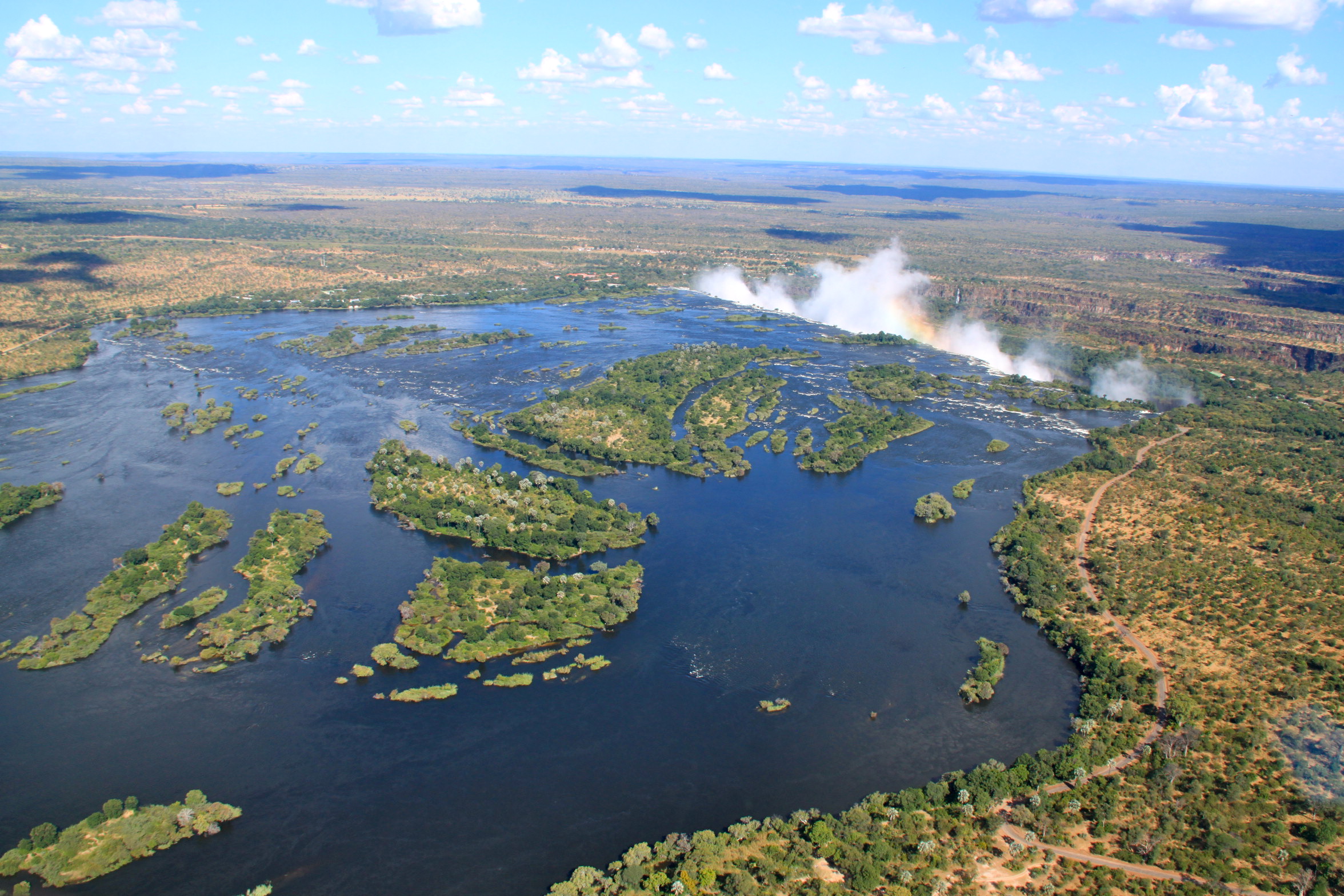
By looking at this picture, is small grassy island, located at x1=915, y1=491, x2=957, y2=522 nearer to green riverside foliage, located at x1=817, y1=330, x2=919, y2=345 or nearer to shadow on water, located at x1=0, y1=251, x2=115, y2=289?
green riverside foliage, located at x1=817, y1=330, x2=919, y2=345

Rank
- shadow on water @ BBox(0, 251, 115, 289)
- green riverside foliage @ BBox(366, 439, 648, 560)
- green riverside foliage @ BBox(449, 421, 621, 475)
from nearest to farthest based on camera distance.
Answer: green riverside foliage @ BBox(366, 439, 648, 560) → green riverside foliage @ BBox(449, 421, 621, 475) → shadow on water @ BBox(0, 251, 115, 289)

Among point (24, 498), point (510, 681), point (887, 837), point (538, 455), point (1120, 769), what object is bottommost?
point (887, 837)

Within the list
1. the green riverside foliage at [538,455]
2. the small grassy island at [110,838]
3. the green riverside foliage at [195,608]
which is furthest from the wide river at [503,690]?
the green riverside foliage at [538,455]

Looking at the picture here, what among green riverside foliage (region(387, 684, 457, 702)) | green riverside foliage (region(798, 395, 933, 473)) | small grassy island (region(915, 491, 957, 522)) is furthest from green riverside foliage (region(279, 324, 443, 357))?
small grassy island (region(915, 491, 957, 522))

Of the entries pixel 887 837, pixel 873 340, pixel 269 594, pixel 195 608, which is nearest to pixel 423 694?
pixel 269 594

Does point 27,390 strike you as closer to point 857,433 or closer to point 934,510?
point 857,433

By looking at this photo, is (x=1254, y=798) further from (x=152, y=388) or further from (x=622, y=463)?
(x=152, y=388)

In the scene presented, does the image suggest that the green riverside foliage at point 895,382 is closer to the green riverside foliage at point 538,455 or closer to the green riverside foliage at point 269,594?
the green riverside foliage at point 538,455
